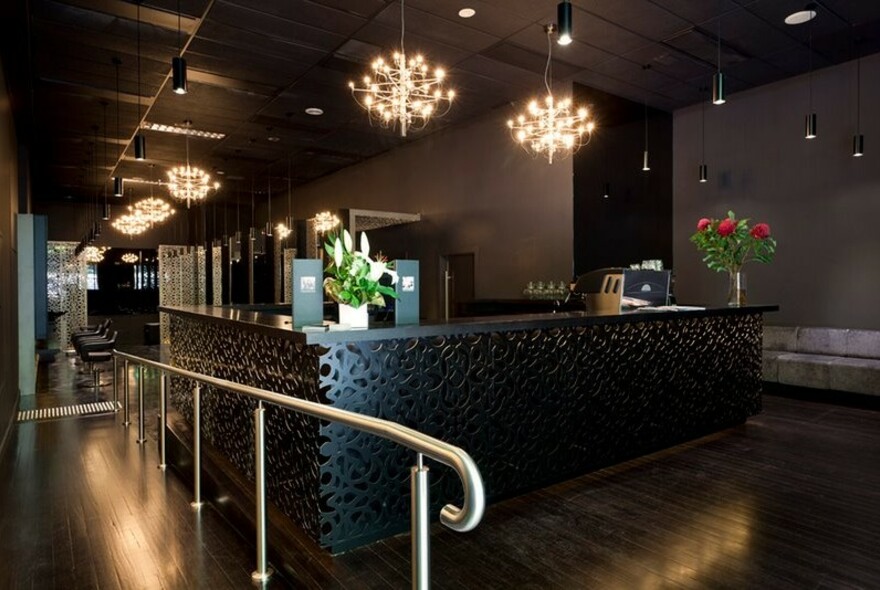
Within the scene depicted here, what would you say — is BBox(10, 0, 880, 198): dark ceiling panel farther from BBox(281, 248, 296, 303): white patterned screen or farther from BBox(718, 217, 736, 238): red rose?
BBox(281, 248, 296, 303): white patterned screen

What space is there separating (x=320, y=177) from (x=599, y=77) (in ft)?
30.4

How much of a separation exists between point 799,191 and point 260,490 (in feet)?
28.1

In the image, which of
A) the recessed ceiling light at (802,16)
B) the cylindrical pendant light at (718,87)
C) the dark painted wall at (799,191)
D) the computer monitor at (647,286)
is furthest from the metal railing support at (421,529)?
the dark painted wall at (799,191)

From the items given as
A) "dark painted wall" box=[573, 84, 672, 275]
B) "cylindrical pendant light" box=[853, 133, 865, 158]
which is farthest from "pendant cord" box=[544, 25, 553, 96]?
"cylindrical pendant light" box=[853, 133, 865, 158]

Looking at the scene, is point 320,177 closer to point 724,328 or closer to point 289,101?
point 289,101

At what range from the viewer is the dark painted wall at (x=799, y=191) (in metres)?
7.34

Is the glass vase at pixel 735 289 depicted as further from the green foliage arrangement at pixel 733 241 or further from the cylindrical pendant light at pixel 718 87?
the cylindrical pendant light at pixel 718 87

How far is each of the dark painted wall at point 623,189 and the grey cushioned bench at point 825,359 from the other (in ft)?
8.30

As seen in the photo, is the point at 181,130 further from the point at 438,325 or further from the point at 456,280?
the point at 438,325

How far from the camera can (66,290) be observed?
14531 mm

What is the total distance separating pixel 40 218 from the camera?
9.73 metres

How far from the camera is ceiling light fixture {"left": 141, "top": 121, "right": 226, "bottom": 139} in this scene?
9.91m

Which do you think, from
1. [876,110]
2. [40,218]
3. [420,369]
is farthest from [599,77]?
[40,218]

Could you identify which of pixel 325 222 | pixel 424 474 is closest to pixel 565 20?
pixel 424 474
